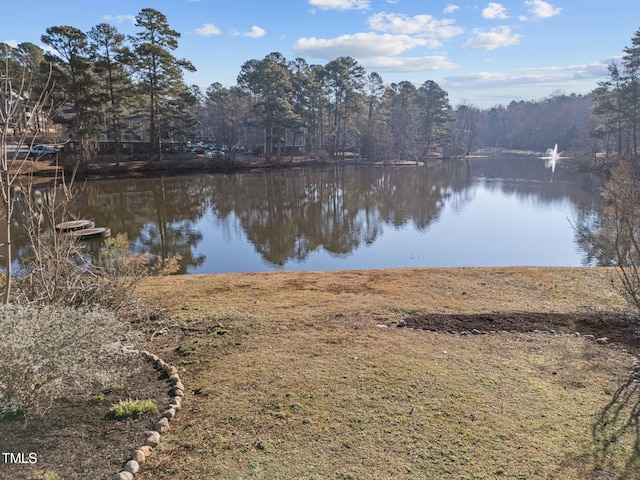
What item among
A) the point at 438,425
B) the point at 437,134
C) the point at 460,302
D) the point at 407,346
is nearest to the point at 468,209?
the point at 460,302

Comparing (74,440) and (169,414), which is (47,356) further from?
(169,414)

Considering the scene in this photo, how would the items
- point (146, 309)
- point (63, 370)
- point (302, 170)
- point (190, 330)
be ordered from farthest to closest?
point (302, 170)
point (146, 309)
point (190, 330)
point (63, 370)

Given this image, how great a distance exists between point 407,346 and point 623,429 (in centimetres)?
234

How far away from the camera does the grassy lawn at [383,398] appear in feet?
11.0

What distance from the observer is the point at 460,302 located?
7844 mm

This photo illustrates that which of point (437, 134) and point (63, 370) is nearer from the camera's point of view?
point (63, 370)

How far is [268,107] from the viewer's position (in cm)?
4309

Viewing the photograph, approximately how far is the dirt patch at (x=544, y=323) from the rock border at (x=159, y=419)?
11.4 ft

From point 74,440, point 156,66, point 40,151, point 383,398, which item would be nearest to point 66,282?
point 40,151

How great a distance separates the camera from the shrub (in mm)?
3801

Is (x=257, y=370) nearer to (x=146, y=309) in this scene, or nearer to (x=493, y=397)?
(x=493, y=397)

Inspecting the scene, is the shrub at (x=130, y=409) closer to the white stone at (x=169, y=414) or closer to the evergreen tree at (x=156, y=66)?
the white stone at (x=169, y=414)

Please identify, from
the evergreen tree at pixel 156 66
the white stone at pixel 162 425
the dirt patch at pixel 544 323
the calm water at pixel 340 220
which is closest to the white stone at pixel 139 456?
the white stone at pixel 162 425

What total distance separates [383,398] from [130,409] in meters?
2.27
